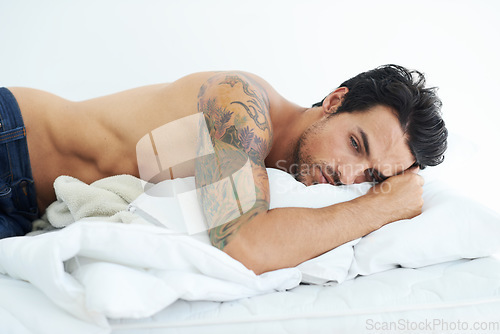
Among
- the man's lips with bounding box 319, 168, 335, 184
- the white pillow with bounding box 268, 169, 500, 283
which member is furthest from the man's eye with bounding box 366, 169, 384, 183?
the white pillow with bounding box 268, 169, 500, 283

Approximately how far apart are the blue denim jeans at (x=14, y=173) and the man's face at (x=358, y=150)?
849 mm

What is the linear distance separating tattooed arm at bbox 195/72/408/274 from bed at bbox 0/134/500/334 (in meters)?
0.04

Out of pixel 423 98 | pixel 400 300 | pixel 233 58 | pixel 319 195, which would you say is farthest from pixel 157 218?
pixel 233 58

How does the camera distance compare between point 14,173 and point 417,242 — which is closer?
point 417,242

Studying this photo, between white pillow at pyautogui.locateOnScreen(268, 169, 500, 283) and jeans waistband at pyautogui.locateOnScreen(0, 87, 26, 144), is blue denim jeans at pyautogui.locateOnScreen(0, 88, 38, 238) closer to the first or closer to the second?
jeans waistband at pyautogui.locateOnScreen(0, 87, 26, 144)

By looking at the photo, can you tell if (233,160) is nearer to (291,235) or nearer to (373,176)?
(291,235)

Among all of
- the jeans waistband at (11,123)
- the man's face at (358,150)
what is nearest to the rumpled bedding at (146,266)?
the man's face at (358,150)

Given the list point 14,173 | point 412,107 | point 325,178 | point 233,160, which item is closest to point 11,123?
point 14,173

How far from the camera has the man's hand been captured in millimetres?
1082

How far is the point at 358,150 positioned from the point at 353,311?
578 mm

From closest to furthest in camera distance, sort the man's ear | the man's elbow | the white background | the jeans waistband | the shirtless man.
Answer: the man's elbow, the shirtless man, the jeans waistband, the man's ear, the white background

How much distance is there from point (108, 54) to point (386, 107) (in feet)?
4.82

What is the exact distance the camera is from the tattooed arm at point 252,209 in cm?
90

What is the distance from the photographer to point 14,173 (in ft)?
3.96
